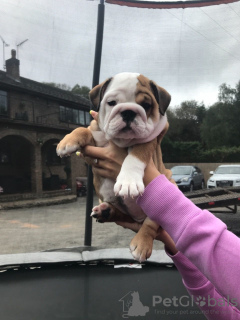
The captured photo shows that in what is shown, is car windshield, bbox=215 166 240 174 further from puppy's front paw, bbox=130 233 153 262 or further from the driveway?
puppy's front paw, bbox=130 233 153 262

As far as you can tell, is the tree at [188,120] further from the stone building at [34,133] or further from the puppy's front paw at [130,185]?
the puppy's front paw at [130,185]

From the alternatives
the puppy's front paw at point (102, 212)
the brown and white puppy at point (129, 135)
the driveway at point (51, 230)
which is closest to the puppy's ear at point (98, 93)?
the brown and white puppy at point (129, 135)

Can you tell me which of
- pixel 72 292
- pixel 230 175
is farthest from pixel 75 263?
pixel 230 175

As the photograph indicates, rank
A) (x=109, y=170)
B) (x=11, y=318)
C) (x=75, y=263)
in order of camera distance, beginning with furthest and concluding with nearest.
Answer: (x=75, y=263), (x=11, y=318), (x=109, y=170)

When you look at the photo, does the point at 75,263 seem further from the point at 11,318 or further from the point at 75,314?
the point at 11,318

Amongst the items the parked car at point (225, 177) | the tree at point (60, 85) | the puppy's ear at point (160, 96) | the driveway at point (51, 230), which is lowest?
the driveway at point (51, 230)

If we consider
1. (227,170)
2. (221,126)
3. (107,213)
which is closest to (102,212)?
(107,213)
